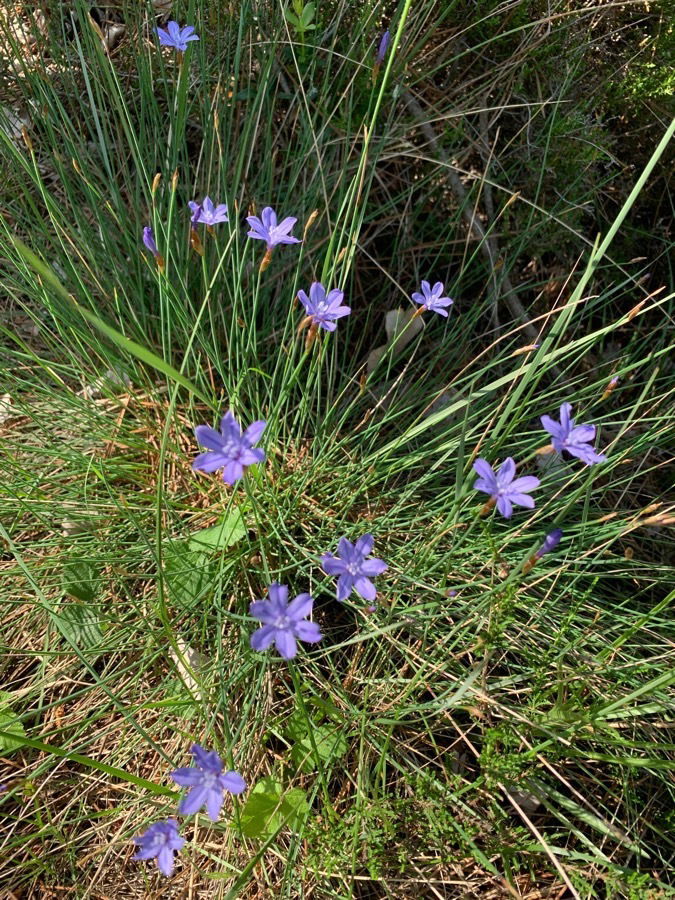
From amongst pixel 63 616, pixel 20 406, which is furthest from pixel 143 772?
pixel 20 406

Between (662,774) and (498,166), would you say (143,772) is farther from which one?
(498,166)

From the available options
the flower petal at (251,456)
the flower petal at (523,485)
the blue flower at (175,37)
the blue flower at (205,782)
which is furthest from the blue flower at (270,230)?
the blue flower at (205,782)

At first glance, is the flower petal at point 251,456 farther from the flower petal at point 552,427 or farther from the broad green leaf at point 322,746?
the broad green leaf at point 322,746

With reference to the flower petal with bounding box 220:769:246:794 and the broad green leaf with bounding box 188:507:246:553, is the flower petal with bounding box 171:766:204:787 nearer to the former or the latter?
the flower petal with bounding box 220:769:246:794

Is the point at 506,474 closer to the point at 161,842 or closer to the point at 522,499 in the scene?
the point at 522,499

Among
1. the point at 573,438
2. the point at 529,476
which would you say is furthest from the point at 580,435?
the point at 529,476
